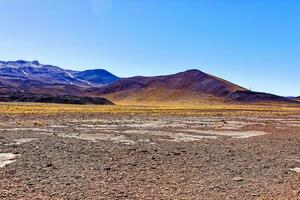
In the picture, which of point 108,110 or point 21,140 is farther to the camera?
point 108,110

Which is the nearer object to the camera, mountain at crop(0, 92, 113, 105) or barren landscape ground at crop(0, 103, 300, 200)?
barren landscape ground at crop(0, 103, 300, 200)

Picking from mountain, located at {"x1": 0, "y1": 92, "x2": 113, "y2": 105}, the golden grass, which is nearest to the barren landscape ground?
the golden grass

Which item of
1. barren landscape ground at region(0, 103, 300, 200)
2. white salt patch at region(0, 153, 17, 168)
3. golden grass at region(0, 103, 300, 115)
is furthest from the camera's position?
golden grass at region(0, 103, 300, 115)

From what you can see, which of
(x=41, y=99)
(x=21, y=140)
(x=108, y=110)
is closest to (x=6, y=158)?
(x=21, y=140)

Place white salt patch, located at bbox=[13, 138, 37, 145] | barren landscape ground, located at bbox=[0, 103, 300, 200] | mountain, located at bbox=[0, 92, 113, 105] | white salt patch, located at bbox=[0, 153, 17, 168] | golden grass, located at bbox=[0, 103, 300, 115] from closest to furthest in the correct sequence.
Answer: barren landscape ground, located at bbox=[0, 103, 300, 200], white salt patch, located at bbox=[0, 153, 17, 168], white salt patch, located at bbox=[13, 138, 37, 145], golden grass, located at bbox=[0, 103, 300, 115], mountain, located at bbox=[0, 92, 113, 105]

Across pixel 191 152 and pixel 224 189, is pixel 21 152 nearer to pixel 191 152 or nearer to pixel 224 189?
pixel 191 152

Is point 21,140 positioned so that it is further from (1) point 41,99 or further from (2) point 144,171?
(1) point 41,99

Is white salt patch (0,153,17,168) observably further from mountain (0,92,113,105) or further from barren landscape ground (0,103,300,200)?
mountain (0,92,113,105)

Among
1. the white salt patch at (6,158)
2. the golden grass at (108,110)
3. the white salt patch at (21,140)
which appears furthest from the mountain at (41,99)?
the white salt patch at (6,158)

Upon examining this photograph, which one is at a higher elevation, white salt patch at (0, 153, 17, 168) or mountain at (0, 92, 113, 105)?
mountain at (0, 92, 113, 105)

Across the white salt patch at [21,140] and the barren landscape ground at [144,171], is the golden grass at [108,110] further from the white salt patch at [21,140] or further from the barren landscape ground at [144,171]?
the barren landscape ground at [144,171]

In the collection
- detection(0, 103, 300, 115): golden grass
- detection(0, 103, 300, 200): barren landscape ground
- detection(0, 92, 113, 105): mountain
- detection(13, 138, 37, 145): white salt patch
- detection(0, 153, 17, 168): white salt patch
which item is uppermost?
detection(0, 92, 113, 105): mountain

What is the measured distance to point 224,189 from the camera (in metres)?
12.7

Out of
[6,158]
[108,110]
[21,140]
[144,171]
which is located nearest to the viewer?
[144,171]
